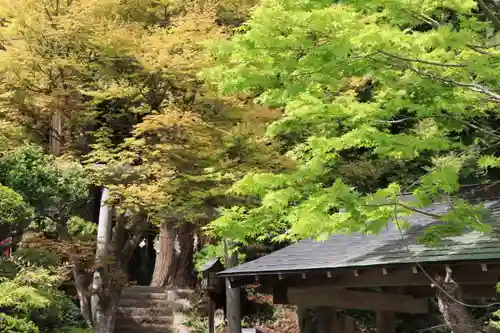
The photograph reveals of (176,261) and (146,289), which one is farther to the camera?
(176,261)

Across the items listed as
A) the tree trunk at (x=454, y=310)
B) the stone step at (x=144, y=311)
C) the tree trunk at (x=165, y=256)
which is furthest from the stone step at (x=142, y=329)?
the tree trunk at (x=454, y=310)

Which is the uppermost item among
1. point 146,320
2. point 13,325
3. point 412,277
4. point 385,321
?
point 412,277

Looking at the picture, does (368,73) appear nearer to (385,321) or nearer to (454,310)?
(454,310)

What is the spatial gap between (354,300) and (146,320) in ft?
42.0

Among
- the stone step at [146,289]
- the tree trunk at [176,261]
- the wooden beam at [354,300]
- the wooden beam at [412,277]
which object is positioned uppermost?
the tree trunk at [176,261]

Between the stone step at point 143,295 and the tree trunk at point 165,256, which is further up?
the tree trunk at point 165,256

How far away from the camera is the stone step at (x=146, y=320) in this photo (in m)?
20.0

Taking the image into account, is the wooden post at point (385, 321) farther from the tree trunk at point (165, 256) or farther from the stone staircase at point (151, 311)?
the tree trunk at point (165, 256)

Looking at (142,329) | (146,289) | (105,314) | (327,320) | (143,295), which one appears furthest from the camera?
(146,289)

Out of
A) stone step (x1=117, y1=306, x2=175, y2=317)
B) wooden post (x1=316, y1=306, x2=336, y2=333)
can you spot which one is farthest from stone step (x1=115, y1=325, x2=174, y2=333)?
wooden post (x1=316, y1=306, x2=336, y2=333)

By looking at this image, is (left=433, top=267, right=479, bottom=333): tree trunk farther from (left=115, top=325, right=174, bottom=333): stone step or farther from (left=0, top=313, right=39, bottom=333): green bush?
(left=115, top=325, right=174, bottom=333): stone step

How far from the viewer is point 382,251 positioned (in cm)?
830

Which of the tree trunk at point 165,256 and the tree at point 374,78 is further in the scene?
the tree trunk at point 165,256

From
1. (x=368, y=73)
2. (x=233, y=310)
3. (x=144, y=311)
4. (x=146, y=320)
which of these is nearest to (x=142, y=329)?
(x=146, y=320)
